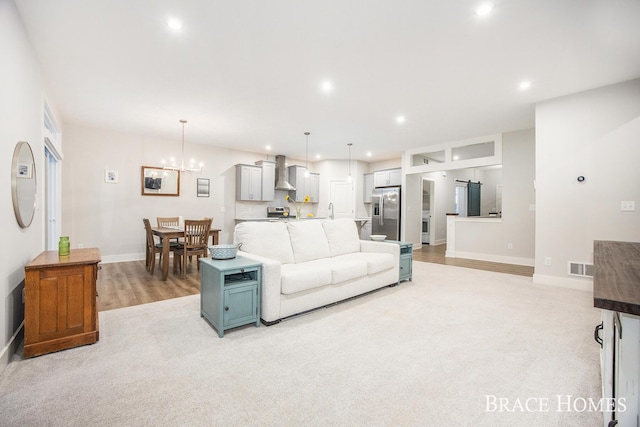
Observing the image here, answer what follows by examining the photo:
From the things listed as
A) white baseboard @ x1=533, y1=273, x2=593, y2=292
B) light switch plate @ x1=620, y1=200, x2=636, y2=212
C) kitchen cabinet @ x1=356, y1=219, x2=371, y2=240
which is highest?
light switch plate @ x1=620, y1=200, x2=636, y2=212

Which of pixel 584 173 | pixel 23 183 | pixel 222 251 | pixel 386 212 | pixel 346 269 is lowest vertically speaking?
pixel 346 269

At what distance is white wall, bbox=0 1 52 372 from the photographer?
1994 millimetres

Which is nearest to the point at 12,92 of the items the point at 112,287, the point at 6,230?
the point at 6,230

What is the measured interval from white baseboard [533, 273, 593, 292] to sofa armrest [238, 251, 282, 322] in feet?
12.9

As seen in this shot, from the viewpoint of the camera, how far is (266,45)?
278 cm

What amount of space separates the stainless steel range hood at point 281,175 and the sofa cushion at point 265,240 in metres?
4.67

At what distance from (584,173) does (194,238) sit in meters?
5.70

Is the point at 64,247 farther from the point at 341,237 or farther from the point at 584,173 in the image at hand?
the point at 584,173

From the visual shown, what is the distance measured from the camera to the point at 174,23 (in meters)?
2.44

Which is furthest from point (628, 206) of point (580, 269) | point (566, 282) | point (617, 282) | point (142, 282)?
point (142, 282)

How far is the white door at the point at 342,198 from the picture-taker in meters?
8.88

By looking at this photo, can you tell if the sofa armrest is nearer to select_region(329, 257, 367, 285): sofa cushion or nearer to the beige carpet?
the beige carpet

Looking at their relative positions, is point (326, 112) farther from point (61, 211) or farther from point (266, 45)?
point (61, 211)

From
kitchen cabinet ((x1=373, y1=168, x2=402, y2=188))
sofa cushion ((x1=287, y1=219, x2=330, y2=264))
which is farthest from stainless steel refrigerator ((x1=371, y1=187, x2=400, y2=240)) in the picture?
sofa cushion ((x1=287, y1=219, x2=330, y2=264))
